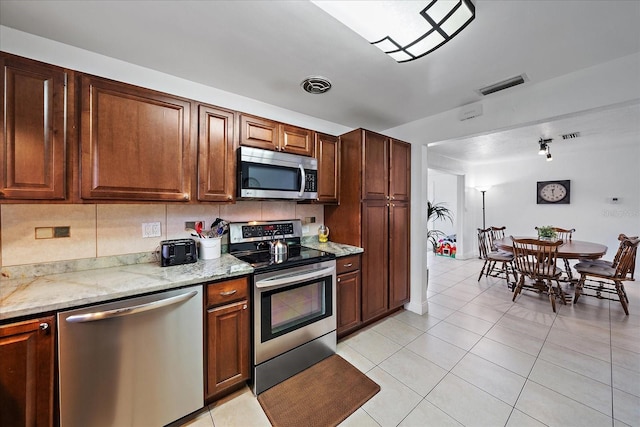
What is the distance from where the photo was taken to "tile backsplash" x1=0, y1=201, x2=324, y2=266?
1518 millimetres

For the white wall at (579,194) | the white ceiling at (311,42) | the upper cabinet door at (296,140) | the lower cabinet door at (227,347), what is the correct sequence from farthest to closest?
1. the white wall at (579,194)
2. the upper cabinet door at (296,140)
3. the lower cabinet door at (227,347)
4. the white ceiling at (311,42)

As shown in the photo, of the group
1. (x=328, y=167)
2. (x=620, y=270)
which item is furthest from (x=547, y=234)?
(x=328, y=167)

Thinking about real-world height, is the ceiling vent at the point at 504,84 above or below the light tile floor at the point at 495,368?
above

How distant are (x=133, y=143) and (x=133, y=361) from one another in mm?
1375

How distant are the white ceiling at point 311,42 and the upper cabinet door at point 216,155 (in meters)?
0.40

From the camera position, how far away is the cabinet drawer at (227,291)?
1605 millimetres

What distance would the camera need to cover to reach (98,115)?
1.53 m

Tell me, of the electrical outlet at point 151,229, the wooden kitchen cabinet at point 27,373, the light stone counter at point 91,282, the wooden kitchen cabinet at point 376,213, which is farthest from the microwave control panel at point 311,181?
the wooden kitchen cabinet at point 27,373

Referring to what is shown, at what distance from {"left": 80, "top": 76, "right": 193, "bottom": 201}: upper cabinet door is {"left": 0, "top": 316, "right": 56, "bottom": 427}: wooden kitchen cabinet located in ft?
2.52

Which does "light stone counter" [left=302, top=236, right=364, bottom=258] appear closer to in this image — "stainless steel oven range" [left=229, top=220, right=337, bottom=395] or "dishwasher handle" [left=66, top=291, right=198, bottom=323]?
A: "stainless steel oven range" [left=229, top=220, right=337, bottom=395]

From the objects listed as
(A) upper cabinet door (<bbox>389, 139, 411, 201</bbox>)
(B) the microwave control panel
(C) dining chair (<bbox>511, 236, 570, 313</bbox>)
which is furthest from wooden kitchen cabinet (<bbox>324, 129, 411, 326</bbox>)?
(C) dining chair (<bbox>511, 236, 570, 313</bbox>)

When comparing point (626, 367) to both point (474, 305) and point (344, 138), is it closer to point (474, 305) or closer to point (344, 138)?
point (474, 305)

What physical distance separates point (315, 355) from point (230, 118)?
2.19 meters

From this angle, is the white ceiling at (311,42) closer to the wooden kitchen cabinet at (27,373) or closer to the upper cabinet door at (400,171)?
the upper cabinet door at (400,171)
